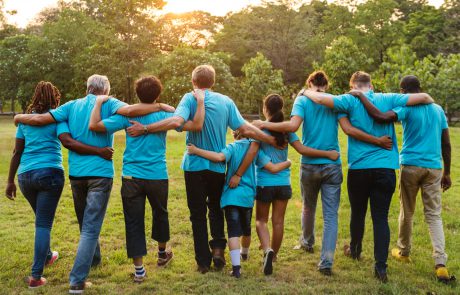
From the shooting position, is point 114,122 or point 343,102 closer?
point 114,122

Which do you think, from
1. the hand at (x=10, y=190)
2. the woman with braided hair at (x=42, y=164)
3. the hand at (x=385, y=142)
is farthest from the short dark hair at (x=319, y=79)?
the hand at (x=10, y=190)

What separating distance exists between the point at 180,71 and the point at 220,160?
2379cm

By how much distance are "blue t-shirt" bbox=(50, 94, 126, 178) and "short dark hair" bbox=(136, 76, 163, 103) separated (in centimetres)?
22

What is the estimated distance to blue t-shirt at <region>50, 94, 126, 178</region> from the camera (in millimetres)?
4500

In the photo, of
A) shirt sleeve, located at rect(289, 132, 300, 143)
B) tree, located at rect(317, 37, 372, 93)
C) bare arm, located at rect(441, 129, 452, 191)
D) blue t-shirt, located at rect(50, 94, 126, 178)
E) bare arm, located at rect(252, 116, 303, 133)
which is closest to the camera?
blue t-shirt, located at rect(50, 94, 126, 178)

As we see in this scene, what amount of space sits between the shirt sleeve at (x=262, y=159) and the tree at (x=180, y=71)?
21994 mm

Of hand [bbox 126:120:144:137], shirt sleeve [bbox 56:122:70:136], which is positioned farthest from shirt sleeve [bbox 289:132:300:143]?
shirt sleeve [bbox 56:122:70:136]

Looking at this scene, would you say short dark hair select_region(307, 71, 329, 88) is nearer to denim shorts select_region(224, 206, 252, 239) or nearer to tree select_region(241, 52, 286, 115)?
denim shorts select_region(224, 206, 252, 239)

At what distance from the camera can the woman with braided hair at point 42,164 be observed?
457 centimetres

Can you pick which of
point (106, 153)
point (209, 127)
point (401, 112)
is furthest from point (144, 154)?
point (401, 112)

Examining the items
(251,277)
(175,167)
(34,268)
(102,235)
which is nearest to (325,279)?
(251,277)

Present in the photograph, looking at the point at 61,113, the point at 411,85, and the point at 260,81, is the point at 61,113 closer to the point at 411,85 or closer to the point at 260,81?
the point at 411,85

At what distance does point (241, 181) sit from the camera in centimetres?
490

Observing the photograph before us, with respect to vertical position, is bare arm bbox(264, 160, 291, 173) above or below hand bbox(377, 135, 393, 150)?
below
